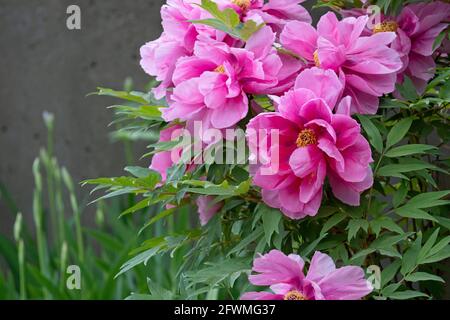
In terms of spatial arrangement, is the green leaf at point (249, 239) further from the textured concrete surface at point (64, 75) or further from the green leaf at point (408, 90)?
the textured concrete surface at point (64, 75)

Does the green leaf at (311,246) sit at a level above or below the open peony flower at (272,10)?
below

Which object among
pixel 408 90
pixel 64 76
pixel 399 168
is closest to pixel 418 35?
pixel 408 90

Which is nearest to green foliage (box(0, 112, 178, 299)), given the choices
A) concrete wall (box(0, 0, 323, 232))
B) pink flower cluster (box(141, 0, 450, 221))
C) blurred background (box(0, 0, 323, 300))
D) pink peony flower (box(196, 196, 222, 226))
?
blurred background (box(0, 0, 323, 300))

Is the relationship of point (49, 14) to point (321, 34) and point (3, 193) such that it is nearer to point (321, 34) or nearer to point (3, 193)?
point (3, 193)

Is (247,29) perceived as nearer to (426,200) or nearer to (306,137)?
(306,137)

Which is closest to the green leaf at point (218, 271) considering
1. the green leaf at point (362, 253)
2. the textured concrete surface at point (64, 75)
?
the green leaf at point (362, 253)

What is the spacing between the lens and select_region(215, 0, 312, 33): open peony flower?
3.35 feet

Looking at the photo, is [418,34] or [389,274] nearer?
[389,274]

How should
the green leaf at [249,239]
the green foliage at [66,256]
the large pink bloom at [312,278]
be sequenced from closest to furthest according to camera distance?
the large pink bloom at [312,278]
the green leaf at [249,239]
the green foliage at [66,256]

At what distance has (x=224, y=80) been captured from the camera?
966 mm

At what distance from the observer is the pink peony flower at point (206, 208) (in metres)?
1.06

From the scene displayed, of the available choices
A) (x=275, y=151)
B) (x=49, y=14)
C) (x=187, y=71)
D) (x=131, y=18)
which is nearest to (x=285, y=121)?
(x=275, y=151)

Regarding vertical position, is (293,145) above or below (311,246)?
above

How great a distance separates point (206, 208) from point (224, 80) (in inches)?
7.0
